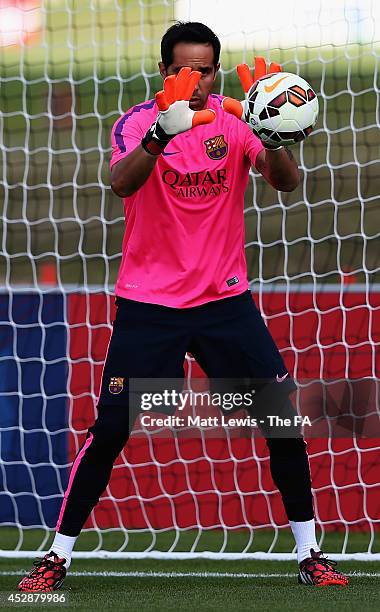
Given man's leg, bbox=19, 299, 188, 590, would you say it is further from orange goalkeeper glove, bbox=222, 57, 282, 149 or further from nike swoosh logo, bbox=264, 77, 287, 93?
nike swoosh logo, bbox=264, 77, 287, 93

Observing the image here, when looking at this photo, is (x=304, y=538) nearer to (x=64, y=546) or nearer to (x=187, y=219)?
(x=64, y=546)

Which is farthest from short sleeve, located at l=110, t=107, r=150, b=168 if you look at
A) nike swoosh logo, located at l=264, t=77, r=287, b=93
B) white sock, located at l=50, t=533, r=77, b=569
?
white sock, located at l=50, t=533, r=77, b=569

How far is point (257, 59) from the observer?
3.85m

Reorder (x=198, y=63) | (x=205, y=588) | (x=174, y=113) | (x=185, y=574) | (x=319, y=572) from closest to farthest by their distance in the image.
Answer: (x=174, y=113) → (x=198, y=63) → (x=319, y=572) → (x=205, y=588) → (x=185, y=574)

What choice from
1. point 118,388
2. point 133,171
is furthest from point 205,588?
point 133,171

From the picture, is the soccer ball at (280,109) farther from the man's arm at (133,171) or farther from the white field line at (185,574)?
the white field line at (185,574)

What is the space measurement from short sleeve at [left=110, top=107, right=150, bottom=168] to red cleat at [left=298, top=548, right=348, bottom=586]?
145 centimetres

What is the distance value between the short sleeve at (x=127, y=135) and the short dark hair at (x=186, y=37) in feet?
0.71

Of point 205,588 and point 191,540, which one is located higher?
point 205,588

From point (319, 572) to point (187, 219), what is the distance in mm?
1244

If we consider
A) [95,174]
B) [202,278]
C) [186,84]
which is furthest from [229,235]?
[95,174]

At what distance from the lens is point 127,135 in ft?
12.8

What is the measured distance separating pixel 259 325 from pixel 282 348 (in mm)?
1816

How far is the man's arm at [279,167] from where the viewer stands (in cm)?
376
